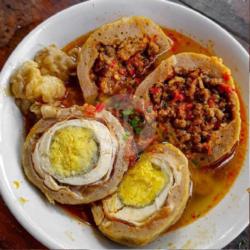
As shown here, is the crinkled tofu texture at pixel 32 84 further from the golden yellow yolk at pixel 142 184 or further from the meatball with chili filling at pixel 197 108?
the golden yellow yolk at pixel 142 184

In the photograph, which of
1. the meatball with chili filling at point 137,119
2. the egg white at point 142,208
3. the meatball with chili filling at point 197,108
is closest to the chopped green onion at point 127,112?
the meatball with chili filling at point 137,119

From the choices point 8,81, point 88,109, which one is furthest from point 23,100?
point 88,109

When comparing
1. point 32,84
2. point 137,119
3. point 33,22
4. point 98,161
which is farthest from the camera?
point 33,22

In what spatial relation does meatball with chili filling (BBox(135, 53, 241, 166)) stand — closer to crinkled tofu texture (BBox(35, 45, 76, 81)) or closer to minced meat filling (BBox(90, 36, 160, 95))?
minced meat filling (BBox(90, 36, 160, 95))

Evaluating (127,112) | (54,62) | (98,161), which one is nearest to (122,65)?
(127,112)

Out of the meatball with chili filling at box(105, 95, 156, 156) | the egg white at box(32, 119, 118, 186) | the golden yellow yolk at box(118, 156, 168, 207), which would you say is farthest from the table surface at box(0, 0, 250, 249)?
the meatball with chili filling at box(105, 95, 156, 156)

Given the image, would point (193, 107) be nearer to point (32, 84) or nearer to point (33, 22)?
point (32, 84)
